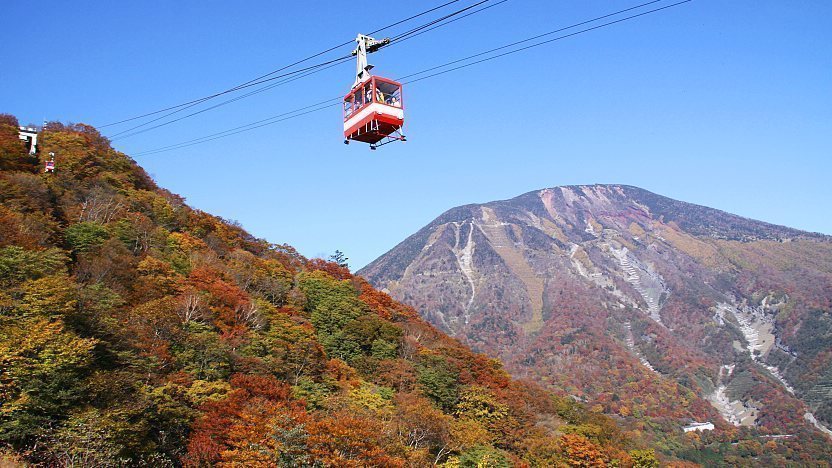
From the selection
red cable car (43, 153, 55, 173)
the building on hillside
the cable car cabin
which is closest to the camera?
the cable car cabin

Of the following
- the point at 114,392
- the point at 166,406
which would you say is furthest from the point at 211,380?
the point at 114,392

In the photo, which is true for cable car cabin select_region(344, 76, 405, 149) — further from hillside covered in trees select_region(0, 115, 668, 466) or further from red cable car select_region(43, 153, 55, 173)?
red cable car select_region(43, 153, 55, 173)

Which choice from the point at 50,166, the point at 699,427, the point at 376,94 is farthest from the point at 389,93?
the point at 699,427

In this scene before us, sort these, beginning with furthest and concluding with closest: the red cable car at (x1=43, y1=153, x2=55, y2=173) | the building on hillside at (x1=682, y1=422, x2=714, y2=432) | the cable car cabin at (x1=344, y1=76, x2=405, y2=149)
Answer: the building on hillside at (x1=682, y1=422, x2=714, y2=432), the red cable car at (x1=43, y1=153, x2=55, y2=173), the cable car cabin at (x1=344, y1=76, x2=405, y2=149)

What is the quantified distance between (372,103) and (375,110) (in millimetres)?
304

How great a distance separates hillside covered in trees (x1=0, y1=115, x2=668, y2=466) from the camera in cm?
2044

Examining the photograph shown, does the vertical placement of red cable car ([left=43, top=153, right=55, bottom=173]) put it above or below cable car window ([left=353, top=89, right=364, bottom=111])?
above

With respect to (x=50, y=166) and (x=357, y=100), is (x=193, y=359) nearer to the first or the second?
(x=357, y=100)

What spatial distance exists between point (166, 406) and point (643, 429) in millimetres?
120314

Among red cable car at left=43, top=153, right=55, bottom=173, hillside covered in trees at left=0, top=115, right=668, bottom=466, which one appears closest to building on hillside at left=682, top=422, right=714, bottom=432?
hillside covered in trees at left=0, top=115, right=668, bottom=466

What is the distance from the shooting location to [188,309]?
32875 mm

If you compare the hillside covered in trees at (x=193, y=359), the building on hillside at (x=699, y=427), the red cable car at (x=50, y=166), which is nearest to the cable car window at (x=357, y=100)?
the hillside covered in trees at (x=193, y=359)

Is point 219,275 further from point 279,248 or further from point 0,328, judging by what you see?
point 279,248

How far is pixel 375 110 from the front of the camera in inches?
769
